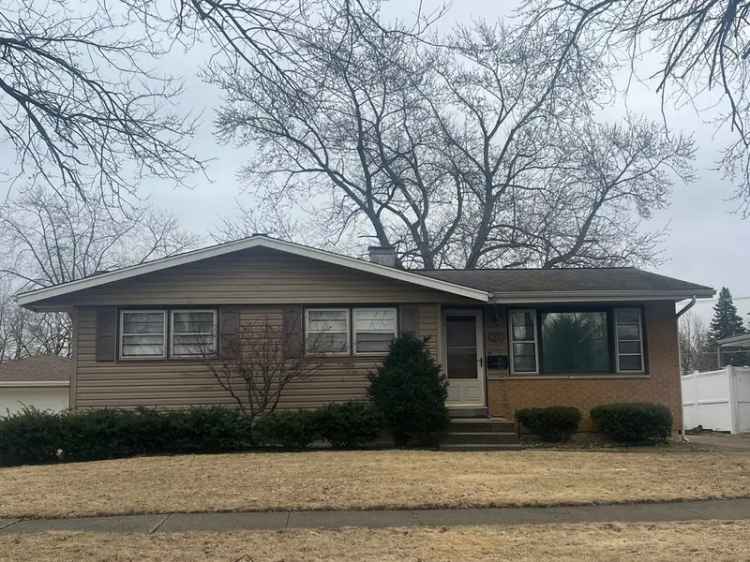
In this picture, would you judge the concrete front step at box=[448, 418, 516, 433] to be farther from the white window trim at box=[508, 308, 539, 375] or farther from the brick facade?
the white window trim at box=[508, 308, 539, 375]

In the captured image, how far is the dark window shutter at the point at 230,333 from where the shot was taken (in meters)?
15.3

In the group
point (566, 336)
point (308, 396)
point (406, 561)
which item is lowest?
point (406, 561)

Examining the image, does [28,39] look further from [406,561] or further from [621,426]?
[621,426]

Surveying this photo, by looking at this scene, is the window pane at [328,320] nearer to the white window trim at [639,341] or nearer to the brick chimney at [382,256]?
the brick chimney at [382,256]

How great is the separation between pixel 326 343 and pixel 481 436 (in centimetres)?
357

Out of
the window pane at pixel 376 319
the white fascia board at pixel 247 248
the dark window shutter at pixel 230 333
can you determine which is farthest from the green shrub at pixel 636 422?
the dark window shutter at pixel 230 333

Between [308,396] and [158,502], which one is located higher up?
[308,396]

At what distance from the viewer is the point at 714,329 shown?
5888 centimetres

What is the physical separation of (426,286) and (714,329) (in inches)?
1944

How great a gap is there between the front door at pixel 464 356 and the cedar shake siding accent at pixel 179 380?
1.07 metres

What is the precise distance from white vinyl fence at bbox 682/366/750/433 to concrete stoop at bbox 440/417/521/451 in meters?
6.95

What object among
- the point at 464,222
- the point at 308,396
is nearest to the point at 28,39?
the point at 308,396

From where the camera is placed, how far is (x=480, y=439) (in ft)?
48.8

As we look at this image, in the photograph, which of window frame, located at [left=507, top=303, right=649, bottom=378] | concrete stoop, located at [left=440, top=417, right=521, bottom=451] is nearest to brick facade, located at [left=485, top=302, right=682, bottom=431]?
window frame, located at [left=507, top=303, right=649, bottom=378]
